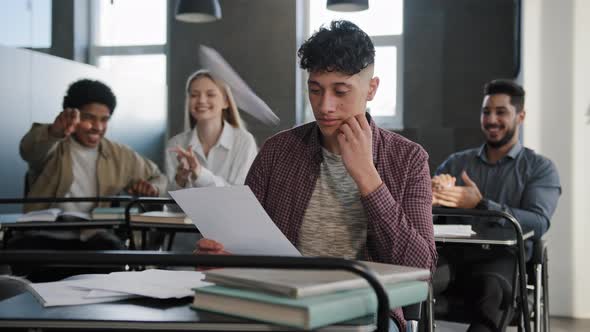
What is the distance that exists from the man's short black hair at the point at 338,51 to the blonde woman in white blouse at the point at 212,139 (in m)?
2.97

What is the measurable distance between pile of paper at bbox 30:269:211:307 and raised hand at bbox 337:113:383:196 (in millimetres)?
446

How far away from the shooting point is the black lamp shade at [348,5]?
495 centimetres

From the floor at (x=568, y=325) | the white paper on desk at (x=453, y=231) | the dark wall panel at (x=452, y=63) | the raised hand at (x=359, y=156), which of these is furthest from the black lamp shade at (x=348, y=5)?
the raised hand at (x=359, y=156)

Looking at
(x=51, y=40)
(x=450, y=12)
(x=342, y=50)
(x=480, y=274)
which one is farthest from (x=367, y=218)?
(x=51, y=40)

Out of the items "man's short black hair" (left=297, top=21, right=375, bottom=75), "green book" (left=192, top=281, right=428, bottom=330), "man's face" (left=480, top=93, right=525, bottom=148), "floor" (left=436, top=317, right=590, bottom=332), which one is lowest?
"floor" (left=436, top=317, right=590, bottom=332)

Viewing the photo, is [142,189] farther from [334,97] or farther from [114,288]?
[114,288]

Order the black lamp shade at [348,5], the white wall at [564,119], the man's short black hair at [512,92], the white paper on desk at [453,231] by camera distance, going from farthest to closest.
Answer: the black lamp shade at [348,5], the white wall at [564,119], the man's short black hair at [512,92], the white paper on desk at [453,231]

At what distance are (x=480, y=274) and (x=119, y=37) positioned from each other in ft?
11.1

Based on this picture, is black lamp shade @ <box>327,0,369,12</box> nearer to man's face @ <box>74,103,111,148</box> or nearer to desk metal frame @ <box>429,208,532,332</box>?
man's face @ <box>74,103,111,148</box>

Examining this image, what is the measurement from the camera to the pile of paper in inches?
46.7

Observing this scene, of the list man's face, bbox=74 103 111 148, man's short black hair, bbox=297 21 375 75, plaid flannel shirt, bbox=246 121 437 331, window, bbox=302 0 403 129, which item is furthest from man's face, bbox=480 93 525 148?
man's face, bbox=74 103 111 148

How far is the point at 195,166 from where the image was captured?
4680 mm

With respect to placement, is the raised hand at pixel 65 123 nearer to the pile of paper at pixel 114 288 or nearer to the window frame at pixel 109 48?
the window frame at pixel 109 48

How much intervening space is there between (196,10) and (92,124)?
109 cm
